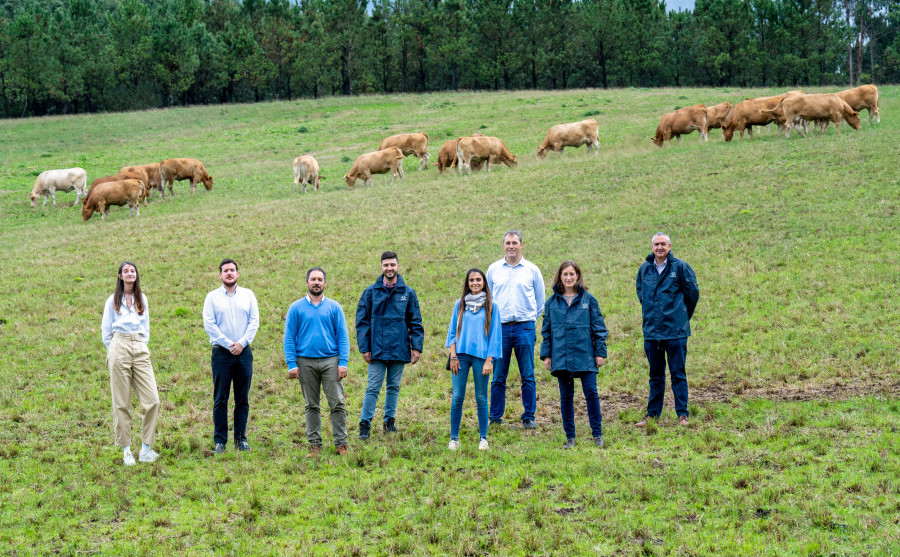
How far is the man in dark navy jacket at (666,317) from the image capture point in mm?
9062

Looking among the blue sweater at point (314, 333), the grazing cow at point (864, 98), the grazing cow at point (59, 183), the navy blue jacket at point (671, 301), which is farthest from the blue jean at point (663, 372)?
the grazing cow at point (59, 183)

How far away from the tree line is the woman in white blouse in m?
64.8

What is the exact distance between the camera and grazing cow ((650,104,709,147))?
103ft

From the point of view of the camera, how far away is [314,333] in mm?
8445

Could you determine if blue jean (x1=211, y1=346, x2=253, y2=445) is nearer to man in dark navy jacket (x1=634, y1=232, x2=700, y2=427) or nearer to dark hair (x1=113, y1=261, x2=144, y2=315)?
dark hair (x1=113, y1=261, x2=144, y2=315)

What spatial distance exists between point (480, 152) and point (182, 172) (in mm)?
12167

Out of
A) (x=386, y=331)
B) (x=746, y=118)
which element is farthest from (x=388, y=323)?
(x=746, y=118)

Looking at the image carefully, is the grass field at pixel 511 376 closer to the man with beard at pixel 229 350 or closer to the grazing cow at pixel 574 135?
the man with beard at pixel 229 350

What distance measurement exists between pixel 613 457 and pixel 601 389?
3.10 metres

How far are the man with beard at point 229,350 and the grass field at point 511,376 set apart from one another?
0.43 meters

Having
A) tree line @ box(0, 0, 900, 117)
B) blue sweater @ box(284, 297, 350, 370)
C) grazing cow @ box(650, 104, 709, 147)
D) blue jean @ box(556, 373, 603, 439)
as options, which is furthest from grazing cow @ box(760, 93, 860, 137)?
tree line @ box(0, 0, 900, 117)

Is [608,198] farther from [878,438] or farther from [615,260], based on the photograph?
[878,438]

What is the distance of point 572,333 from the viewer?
Result: 8.50 metres

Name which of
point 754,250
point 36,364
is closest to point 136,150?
point 36,364
